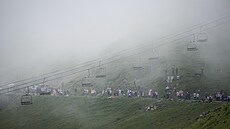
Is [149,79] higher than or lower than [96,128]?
higher

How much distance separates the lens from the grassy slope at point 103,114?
112 meters

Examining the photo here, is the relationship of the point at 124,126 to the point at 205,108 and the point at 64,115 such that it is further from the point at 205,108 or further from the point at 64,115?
the point at 64,115

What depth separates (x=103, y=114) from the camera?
149 m

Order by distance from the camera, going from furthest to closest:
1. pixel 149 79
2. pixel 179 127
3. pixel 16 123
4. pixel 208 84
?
1. pixel 149 79
2. pixel 16 123
3. pixel 208 84
4. pixel 179 127

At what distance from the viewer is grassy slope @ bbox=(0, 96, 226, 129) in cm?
11188

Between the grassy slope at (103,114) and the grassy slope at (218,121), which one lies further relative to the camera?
the grassy slope at (103,114)

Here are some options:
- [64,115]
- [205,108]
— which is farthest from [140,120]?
[64,115]

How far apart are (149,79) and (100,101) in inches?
1745

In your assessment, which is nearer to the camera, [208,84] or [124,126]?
[124,126]

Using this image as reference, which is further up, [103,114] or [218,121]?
[103,114]

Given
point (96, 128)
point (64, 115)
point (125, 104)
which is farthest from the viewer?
point (64, 115)

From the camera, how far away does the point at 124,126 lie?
123 metres

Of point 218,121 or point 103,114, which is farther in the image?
point 103,114

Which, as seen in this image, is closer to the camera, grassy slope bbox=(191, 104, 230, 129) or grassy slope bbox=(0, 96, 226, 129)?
grassy slope bbox=(191, 104, 230, 129)
